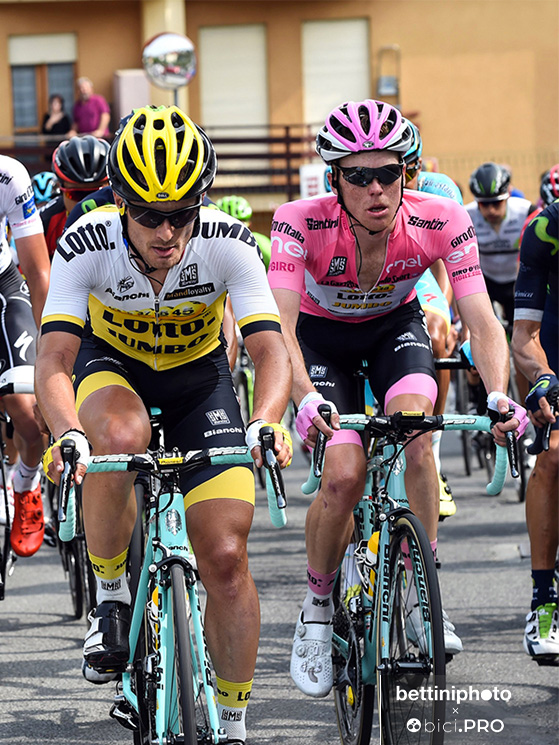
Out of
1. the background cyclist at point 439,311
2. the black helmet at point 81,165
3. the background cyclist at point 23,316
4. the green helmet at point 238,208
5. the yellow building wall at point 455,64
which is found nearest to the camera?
the background cyclist at point 23,316

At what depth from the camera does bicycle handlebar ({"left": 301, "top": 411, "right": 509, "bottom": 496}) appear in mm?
4066

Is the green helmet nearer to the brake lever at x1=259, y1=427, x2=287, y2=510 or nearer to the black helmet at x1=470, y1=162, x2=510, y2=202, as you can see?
the black helmet at x1=470, y1=162, x2=510, y2=202

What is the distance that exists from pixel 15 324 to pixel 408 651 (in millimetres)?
3169

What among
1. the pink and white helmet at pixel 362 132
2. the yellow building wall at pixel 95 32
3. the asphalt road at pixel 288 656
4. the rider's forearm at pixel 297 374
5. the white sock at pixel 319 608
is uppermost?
the yellow building wall at pixel 95 32

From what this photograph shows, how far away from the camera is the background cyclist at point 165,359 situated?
4.05m

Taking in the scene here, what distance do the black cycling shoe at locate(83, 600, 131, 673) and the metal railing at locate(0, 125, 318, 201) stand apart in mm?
21355

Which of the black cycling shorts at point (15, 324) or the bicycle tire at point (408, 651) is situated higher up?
the black cycling shorts at point (15, 324)

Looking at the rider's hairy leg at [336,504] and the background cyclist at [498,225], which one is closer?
the rider's hairy leg at [336,504]

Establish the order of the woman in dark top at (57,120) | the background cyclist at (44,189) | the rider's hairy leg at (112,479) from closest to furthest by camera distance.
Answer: the rider's hairy leg at (112,479), the background cyclist at (44,189), the woman in dark top at (57,120)

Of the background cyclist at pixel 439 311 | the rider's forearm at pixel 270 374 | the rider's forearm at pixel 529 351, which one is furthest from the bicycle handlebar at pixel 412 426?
the background cyclist at pixel 439 311

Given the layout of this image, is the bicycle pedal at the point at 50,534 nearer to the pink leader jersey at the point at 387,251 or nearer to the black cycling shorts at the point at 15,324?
the black cycling shorts at the point at 15,324

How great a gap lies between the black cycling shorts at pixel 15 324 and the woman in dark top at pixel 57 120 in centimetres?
1863

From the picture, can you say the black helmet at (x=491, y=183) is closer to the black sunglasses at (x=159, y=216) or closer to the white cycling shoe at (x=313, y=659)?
the white cycling shoe at (x=313, y=659)

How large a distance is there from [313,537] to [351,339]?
0.90m
